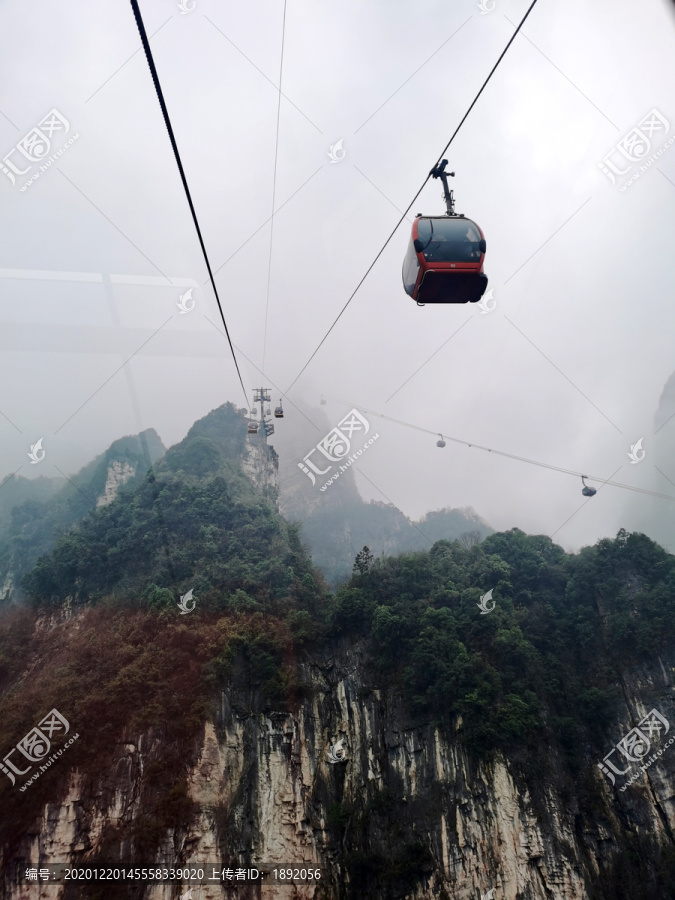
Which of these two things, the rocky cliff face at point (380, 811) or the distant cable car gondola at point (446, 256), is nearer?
the distant cable car gondola at point (446, 256)

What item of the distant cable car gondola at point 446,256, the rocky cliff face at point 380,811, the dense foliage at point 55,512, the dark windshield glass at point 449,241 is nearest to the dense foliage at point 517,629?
the rocky cliff face at point 380,811

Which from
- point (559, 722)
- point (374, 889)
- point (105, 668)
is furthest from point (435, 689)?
point (105, 668)

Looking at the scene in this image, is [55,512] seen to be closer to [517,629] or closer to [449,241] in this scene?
[517,629]

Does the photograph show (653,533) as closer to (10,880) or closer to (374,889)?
(374,889)
